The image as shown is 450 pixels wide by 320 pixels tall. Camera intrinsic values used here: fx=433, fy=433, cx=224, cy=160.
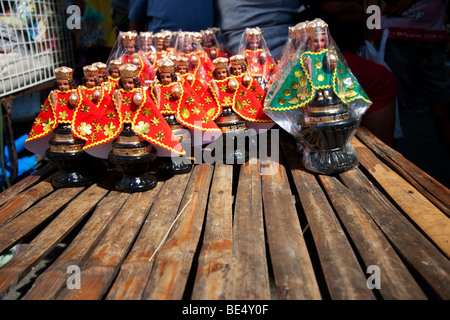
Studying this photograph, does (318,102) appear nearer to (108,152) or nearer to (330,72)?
(330,72)

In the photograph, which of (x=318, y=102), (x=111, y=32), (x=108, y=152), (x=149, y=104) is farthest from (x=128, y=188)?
(x=111, y=32)

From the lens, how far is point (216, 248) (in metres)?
1.23

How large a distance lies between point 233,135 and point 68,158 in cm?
69


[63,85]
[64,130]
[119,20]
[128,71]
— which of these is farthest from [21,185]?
[119,20]

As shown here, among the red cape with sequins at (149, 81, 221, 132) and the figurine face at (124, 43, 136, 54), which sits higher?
the figurine face at (124, 43, 136, 54)

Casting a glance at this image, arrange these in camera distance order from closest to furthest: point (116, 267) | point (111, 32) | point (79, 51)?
point (116, 267) → point (79, 51) → point (111, 32)

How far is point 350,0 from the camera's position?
7.90 feet

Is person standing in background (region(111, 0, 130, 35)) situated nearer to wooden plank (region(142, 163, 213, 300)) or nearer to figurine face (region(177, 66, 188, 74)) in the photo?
figurine face (region(177, 66, 188, 74))

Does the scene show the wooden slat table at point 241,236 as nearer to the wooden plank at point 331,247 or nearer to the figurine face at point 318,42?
the wooden plank at point 331,247

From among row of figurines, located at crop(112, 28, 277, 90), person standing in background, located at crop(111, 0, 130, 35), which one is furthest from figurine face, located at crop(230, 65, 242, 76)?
person standing in background, located at crop(111, 0, 130, 35)

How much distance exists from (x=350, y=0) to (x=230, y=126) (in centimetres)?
112

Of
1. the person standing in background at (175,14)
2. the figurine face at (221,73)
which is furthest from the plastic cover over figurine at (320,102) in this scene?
the person standing in background at (175,14)

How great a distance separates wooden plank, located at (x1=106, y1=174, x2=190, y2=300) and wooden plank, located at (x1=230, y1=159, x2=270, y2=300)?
8.9 inches

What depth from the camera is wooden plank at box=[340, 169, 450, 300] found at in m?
1.06
